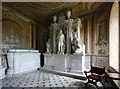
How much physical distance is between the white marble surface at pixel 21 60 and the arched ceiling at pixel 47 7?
2513 mm

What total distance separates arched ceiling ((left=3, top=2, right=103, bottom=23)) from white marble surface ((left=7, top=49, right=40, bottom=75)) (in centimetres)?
251

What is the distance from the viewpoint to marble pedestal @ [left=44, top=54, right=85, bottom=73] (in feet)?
20.3

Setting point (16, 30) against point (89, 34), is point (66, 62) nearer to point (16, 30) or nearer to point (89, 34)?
point (89, 34)

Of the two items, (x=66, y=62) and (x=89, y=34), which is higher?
(x=89, y=34)

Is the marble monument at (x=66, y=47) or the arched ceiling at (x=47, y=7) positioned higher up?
the arched ceiling at (x=47, y=7)

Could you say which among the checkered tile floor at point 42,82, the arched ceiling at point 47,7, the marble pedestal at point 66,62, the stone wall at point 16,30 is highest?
the arched ceiling at point 47,7

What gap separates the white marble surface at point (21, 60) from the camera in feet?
19.2

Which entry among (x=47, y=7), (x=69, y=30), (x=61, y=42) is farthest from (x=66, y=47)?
(x=47, y=7)

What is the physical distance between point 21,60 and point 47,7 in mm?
3274

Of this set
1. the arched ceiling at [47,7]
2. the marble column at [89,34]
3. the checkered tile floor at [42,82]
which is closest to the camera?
the checkered tile floor at [42,82]

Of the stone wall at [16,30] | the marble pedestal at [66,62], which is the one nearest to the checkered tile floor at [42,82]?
the marble pedestal at [66,62]

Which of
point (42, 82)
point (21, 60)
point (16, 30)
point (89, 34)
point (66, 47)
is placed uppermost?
point (16, 30)

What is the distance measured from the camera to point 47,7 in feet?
23.0

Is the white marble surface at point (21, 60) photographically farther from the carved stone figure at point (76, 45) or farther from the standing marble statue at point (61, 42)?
the carved stone figure at point (76, 45)
